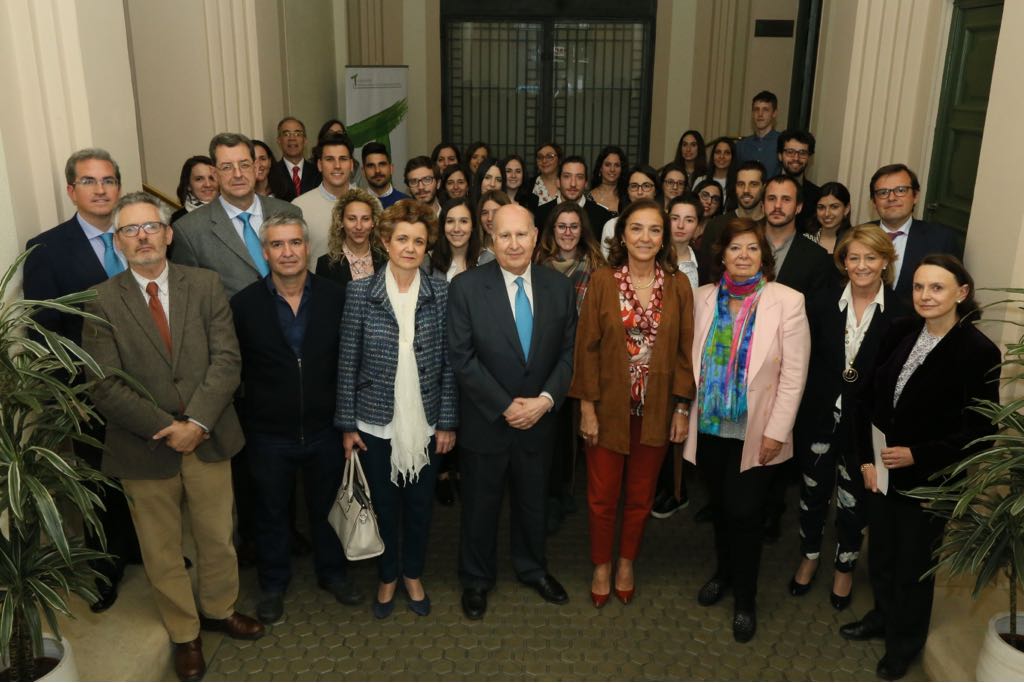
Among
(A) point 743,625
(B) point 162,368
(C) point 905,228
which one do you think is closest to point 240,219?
(B) point 162,368

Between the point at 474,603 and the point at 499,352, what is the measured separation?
1122 millimetres

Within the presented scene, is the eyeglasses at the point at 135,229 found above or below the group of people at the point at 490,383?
above

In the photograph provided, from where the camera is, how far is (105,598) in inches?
132

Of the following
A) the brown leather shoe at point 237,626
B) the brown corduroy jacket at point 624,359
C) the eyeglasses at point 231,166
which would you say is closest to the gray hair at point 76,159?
the eyeglasses at point 231,166

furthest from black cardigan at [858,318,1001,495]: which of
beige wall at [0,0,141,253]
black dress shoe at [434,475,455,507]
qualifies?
beige wall at [0,0,141,253]

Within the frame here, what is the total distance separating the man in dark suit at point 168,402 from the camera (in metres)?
2.85

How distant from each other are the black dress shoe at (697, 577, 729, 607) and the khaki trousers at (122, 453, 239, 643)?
199 cm

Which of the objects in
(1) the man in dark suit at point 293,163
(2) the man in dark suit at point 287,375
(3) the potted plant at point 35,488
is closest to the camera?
(3) the potted plant at point 35,488

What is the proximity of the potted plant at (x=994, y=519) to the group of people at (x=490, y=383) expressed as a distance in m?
0.12

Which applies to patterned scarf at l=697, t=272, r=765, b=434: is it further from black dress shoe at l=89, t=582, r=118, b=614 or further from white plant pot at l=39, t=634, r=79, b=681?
black dress shoe at l=89, t=582, r=118, b=614

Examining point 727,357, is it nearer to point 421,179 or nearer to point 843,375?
point 843,375

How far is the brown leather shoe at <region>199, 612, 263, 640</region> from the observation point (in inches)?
133

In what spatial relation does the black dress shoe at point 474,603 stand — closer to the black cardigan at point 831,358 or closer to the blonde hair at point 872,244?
the black cardigan at point 831,358

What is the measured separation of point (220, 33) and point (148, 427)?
11.9 feet
